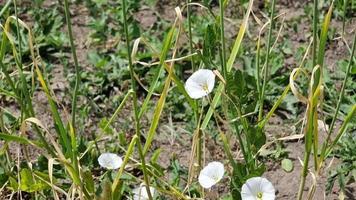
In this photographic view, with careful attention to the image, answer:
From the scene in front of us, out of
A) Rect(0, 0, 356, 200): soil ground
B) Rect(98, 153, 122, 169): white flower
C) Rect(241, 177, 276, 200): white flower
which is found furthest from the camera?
Rect(0, 0, 356, 200): soil ground

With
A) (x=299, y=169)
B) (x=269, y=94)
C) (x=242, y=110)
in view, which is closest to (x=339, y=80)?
(x=269, y=94)

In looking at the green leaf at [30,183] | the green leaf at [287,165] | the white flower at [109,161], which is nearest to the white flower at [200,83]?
the white flower at [109,161]

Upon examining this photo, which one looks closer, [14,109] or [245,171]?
[245,171]

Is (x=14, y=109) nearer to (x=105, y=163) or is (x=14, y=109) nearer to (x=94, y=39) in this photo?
(x=94, y=39)

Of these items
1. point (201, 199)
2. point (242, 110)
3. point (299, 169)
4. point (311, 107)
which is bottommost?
point (299, 169)

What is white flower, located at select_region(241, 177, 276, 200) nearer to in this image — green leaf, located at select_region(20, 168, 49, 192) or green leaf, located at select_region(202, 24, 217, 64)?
green leaf, located at select_region(202, 24, 217, 64)


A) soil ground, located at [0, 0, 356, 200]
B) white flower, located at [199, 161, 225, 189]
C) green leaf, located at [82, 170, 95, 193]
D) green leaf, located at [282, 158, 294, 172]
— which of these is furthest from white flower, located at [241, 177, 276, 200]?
green leaf, located at [282, 158, 294, 172]

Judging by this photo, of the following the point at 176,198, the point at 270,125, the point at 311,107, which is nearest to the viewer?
the point at 311,107
